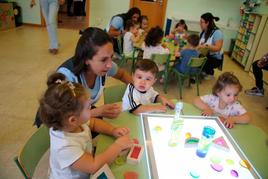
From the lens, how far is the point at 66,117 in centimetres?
89

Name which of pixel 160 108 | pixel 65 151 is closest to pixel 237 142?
pixel 160 108

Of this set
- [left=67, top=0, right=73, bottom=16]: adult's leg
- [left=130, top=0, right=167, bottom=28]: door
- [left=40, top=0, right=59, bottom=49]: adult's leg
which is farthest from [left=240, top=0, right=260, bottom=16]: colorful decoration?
[left=67, top=0, right=73, bottom=16]: adult's leg

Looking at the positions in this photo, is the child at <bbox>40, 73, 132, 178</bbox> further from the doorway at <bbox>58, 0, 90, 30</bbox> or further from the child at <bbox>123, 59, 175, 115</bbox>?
the doorway at <bbox>58, 0, 90, 30</bbox>

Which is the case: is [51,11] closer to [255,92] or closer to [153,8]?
[153,8]

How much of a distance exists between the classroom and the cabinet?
0.02m

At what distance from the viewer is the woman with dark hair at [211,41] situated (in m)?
3.55

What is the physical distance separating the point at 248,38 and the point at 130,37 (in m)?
2.95

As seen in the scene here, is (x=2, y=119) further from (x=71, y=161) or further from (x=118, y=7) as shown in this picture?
(x=118, y=7)

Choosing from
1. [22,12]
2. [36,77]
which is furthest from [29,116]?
[22,12]

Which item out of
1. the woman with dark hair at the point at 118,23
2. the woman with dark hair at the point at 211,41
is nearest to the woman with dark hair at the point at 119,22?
the woman with dark hair at the point at 118,23

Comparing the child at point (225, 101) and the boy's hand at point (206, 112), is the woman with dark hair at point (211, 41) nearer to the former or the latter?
the child at point (225, 101)

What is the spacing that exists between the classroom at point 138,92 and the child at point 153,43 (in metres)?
0.03

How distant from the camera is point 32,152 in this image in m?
0.95

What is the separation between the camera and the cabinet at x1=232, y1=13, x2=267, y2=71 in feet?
14.6
